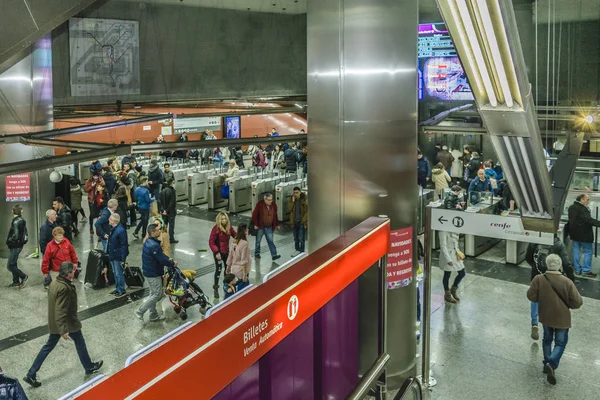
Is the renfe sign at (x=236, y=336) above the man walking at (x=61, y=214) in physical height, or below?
above

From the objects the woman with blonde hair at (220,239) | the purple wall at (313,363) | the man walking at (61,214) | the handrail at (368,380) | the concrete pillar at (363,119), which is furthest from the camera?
the man walking at (61,214)

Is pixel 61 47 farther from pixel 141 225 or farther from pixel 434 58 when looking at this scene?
pixel 434 58

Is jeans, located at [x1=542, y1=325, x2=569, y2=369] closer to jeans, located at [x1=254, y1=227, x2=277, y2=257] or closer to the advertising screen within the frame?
jeans, located at [x1=254, y1=227, x2=277, y2=257]

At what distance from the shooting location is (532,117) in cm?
412

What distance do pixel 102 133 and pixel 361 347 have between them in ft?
60.4

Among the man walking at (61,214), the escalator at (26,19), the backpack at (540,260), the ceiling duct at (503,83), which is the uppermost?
the escalator at (26,19)

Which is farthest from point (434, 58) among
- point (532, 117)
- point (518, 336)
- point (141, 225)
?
point (532, 117)

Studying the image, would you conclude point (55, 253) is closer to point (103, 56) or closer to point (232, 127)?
point (103, 56)

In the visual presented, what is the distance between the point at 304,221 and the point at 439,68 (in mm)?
10977

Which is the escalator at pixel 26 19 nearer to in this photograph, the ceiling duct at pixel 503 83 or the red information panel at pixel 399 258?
the red information panel at pixel 399 258

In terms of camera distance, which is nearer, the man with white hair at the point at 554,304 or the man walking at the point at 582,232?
the man with white hair at the point at 554,304

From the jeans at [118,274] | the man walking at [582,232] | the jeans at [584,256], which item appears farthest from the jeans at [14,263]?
the jeans at [584,256]

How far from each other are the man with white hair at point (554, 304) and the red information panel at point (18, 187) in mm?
10214

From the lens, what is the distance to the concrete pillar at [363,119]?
6652 millimetres
